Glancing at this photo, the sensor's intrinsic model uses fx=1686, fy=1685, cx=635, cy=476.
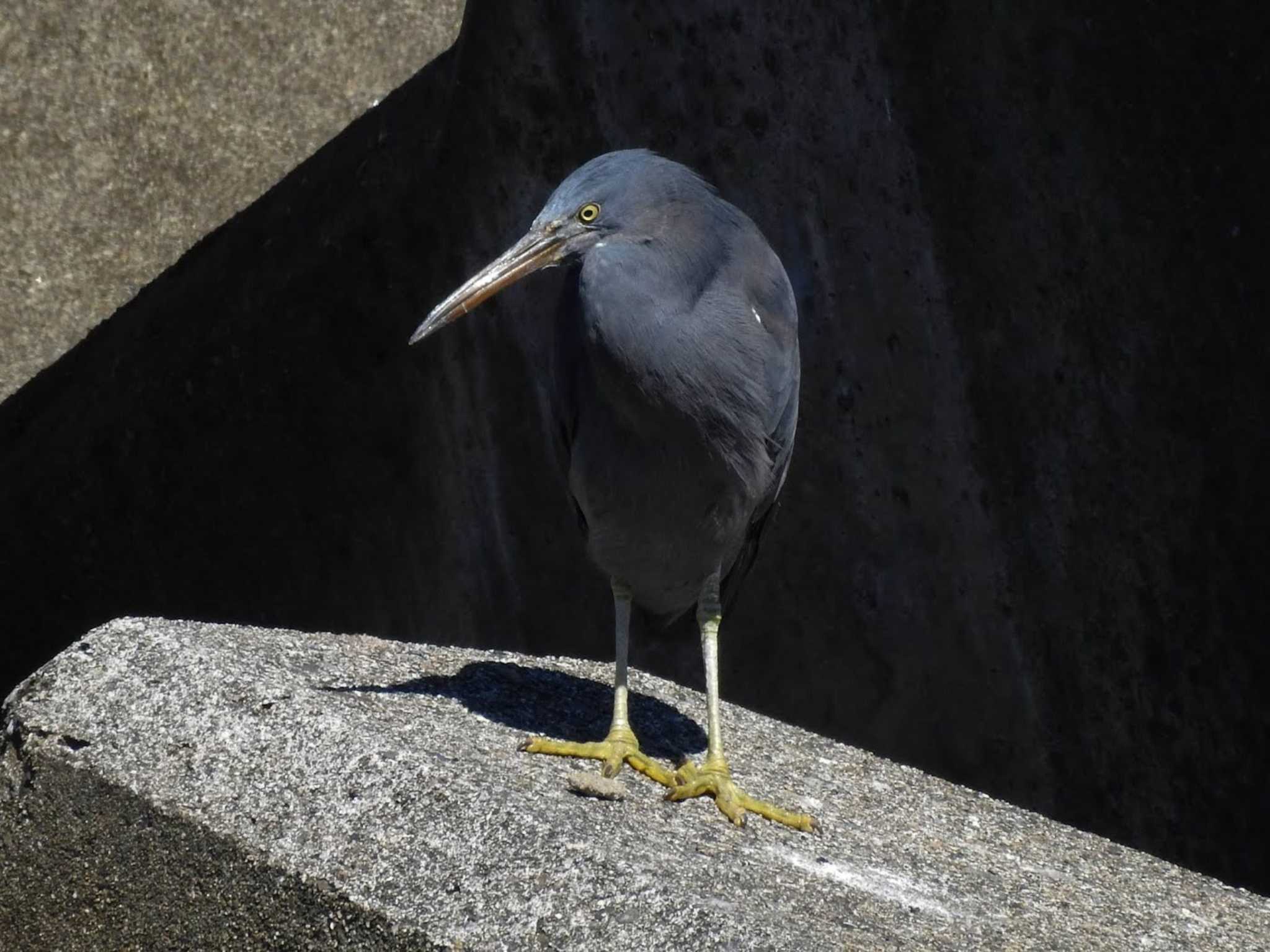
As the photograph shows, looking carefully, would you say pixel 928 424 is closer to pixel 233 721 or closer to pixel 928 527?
pixel 928 527

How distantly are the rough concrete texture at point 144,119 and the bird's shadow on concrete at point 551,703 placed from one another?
2.99 metres

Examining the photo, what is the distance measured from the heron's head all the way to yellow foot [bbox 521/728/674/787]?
37.2 inches

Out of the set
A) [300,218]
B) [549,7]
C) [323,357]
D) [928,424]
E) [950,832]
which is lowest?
[950,832]

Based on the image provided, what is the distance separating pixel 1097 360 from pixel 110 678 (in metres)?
3.08

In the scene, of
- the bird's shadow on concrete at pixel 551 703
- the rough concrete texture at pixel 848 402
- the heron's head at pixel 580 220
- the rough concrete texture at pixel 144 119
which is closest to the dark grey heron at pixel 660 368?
the heron's head at pixel 580 220

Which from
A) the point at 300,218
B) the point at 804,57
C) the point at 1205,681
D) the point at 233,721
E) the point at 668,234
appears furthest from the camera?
the point at 300,218

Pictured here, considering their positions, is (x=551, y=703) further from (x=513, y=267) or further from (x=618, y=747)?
(x=513, y=267)

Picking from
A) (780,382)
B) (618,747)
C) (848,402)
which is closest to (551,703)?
(618,747)

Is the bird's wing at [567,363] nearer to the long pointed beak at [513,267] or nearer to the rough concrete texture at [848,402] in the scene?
the long pointed beak at [513,267]

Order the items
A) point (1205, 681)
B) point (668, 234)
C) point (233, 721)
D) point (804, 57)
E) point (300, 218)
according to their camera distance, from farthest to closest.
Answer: point (300, 218) → point (804, 57) → point (1205, 681) → point (668, 234) → point (233, 721)

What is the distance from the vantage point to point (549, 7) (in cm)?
586

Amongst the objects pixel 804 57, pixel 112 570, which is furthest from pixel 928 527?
pixel 112 570

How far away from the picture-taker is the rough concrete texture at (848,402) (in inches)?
195

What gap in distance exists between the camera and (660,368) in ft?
12.1
